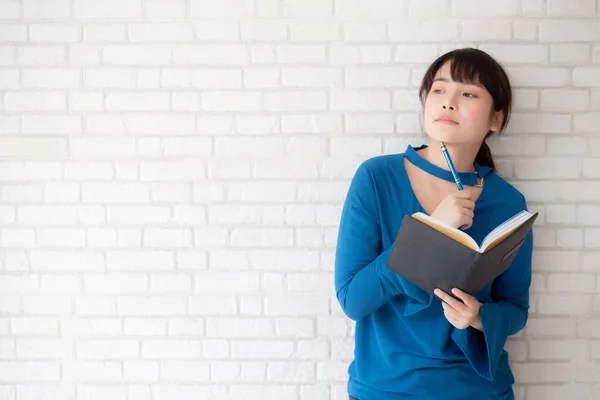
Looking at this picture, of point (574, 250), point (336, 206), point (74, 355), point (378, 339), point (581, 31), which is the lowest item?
point (74, 355)

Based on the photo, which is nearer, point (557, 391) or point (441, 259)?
point (441, 259)

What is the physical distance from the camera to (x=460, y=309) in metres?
1.59

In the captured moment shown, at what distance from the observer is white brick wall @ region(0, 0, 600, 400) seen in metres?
1.97

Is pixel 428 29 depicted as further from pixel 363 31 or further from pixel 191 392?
pixel 191 392

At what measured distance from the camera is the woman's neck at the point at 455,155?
5.97ft

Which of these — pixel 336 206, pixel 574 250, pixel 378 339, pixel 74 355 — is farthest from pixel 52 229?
pixel 574 250

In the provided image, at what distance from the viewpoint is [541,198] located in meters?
2.01

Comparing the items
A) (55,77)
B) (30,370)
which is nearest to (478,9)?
(55,77)

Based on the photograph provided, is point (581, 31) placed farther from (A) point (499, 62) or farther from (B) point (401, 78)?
(B) point (401, 78)

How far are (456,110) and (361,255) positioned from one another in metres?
0.53

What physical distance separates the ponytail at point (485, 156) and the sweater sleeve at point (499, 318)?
0.88 ft

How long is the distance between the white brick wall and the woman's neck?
6.3 inches

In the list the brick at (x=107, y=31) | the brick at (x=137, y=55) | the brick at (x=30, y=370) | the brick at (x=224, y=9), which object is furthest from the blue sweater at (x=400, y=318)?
the brick at (x=30, y=370)

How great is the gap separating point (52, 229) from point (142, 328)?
1.53ft
